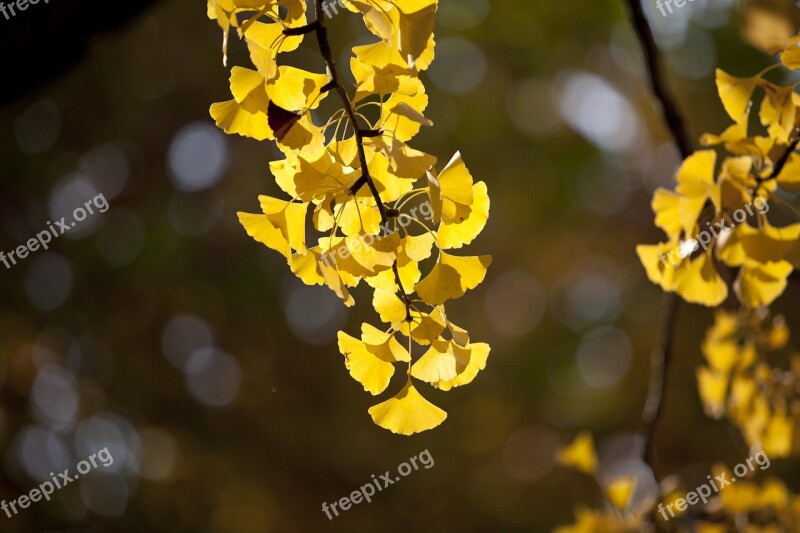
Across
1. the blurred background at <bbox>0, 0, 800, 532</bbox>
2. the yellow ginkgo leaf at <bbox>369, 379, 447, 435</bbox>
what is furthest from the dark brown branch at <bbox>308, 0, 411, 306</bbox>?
the blurred background at <bbox>0, 0, 800, 532</bbox>

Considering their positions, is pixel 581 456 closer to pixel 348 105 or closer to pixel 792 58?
pixel 792 58

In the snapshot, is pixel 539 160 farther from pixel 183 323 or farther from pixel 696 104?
pixel 183 323

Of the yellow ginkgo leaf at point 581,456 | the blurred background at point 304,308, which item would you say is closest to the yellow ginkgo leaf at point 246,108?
the yellow ginkgo leaf at point 581,456

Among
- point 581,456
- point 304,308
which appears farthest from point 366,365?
point 304,308

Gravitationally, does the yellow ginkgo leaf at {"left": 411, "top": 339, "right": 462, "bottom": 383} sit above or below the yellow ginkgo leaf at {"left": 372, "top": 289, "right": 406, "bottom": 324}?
below

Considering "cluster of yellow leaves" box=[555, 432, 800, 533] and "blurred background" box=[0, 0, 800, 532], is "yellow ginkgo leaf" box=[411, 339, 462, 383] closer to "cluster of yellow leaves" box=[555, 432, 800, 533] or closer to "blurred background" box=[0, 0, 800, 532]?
"cluster of yellow leaves" box=[555, 432, 800, 533]

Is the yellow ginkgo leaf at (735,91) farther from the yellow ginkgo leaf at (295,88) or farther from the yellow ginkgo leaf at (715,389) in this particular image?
the yellow ginkgo leaf at (715,389)

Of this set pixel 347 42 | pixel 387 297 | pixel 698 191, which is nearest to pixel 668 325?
pixel 698 191
